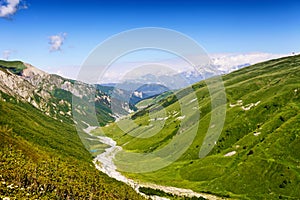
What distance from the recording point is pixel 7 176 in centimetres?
11375

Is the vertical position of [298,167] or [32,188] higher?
[32,188]

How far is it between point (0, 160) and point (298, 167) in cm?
16530

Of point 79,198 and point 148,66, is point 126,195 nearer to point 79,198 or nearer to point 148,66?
point 79,198

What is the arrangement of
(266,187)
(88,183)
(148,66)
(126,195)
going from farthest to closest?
(266,187), (126,195), (88,183), (148,66)

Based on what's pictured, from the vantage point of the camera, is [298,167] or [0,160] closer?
[0,160]

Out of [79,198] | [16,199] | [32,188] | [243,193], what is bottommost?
[243,193]

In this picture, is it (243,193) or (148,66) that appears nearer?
(148,66)

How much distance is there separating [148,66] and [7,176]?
63.0 meters

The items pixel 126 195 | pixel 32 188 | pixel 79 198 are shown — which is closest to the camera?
pixel 32 188

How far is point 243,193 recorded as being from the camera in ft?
641

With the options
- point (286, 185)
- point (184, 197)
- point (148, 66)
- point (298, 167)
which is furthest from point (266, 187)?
point (148, 66)

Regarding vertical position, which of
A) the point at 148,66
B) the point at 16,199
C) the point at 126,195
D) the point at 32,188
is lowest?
the point at 126,195

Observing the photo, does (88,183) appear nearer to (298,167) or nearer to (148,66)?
(148,66)

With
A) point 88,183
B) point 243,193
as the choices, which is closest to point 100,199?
point 88,183
